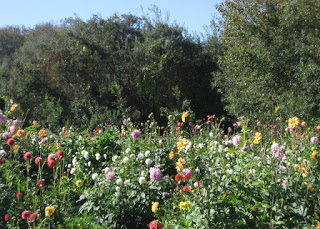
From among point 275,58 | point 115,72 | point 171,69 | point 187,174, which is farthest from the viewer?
point 171,69

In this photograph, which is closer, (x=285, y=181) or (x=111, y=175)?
(x=285, y=181)

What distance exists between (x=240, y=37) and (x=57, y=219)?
24.4 feet

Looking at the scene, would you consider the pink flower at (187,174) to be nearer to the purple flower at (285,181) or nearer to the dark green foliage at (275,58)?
the purple flower at (285,181)

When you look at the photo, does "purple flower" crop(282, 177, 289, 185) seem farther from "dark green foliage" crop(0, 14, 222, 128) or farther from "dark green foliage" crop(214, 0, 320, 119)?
"dark green foliage" crop(0, 14, 222, 128)

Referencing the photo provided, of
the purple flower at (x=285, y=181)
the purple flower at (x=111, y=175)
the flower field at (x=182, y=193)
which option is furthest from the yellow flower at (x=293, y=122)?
the purple flower at (x=111, y=175)

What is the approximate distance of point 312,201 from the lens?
2.50 m

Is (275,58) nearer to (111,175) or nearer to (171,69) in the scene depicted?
(171,69)

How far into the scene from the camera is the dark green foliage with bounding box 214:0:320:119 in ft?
24.1

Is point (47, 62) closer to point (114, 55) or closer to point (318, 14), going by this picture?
point (114, 55)

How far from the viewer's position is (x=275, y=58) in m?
7.95

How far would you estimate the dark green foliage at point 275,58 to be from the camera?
24.1 ft

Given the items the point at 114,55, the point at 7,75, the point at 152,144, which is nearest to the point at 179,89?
the point at 114,55

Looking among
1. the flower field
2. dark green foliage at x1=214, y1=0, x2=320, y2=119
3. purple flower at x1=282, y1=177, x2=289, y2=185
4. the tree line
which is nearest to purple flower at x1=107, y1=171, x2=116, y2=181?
the flower field

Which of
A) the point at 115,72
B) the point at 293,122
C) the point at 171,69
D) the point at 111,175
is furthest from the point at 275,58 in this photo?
the point at 111,175
